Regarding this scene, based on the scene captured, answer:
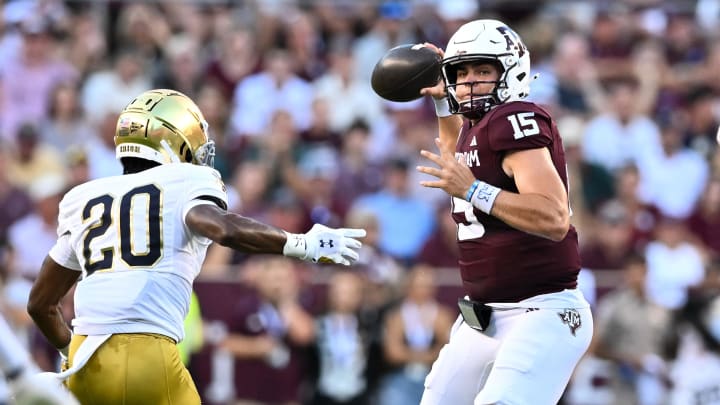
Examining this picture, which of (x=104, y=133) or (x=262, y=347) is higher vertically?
(x=104, y=133)

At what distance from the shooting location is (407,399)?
984 cm

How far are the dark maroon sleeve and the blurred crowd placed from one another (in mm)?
4327

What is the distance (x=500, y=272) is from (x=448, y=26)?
25.1ft

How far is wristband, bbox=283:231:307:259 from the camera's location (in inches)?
202

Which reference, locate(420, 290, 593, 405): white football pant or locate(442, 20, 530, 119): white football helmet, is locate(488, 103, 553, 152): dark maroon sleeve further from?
locate(420, 290, 593, 405): white football pant

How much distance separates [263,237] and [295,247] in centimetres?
13

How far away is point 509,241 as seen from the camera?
565cm

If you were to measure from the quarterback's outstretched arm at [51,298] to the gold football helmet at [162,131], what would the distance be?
1.88 ft

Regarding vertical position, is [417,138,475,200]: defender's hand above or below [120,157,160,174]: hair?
below

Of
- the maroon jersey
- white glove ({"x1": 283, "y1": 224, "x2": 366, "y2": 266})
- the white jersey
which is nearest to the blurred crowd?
the maroon jersey

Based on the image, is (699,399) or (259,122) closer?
(699,399)

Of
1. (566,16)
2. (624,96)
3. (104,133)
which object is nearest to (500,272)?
(104,133)

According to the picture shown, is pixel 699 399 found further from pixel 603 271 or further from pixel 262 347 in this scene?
pixel 262 347

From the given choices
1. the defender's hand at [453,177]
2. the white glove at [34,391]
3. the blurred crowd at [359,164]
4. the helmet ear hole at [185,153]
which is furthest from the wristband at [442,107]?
the blurred crowd at [359,164]
